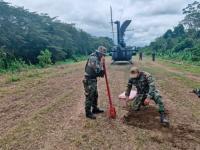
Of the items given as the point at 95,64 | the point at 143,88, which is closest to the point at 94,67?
the point at 95,64

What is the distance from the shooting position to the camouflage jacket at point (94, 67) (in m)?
8.96

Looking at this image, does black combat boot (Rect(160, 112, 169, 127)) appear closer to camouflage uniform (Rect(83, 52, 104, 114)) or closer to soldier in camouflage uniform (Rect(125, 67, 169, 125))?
soldier in camouflage uniform (Rect(125, 67, 169, 125))

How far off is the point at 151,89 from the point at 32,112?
3.42m

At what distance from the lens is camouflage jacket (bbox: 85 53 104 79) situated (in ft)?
29.4

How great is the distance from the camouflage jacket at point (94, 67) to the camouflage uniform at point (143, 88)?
2.93 feet

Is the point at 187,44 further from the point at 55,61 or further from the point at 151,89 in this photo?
the point at 151,89

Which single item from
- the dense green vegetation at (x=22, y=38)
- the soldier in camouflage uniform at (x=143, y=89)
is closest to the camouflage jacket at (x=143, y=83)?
the soldier in camouflage uniform at (x=143, y=89)

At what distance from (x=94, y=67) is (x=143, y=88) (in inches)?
60.8

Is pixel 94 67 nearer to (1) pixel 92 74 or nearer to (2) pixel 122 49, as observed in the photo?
(1) pixel 92 74

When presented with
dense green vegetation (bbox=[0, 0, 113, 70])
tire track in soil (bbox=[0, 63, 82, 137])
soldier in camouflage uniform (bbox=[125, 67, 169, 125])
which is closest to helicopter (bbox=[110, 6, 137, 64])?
dense green vegetation (bbox=[0, 0, 113, 70])

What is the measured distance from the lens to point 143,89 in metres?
9.60

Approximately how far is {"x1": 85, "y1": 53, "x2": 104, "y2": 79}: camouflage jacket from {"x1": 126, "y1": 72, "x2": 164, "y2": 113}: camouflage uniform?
0.89 m

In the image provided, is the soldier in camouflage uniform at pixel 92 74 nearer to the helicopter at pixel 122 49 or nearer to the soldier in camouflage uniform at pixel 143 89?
the soldier in camouflage uniform at pixel 143 89

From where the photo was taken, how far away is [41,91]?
14.6m
